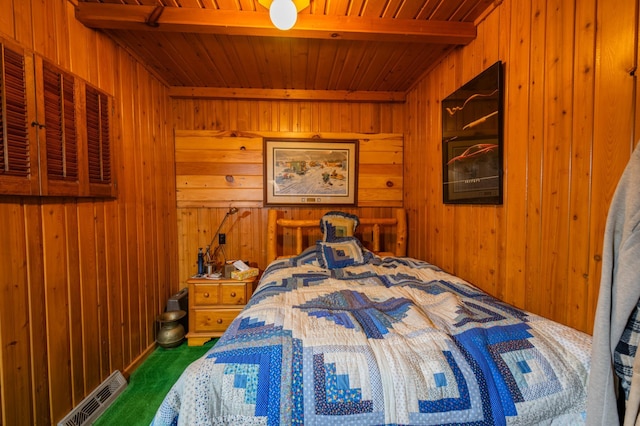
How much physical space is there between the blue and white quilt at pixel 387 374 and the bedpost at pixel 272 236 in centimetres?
134

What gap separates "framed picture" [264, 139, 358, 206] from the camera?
2514 mm

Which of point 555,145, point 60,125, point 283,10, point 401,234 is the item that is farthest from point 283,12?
point 401,234

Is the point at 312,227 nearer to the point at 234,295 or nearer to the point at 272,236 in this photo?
the point at 272,236

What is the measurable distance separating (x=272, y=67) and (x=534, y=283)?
2.23 meters

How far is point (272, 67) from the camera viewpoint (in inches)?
83.0

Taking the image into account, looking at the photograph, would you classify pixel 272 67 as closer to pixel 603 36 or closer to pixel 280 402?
pixel 603 36

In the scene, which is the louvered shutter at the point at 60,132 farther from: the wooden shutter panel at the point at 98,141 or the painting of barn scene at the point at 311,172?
the painting of barn scene at the point at 311,172

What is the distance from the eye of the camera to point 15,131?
1084mm

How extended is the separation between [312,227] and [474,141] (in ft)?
4.86

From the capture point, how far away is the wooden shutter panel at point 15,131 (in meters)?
1.04

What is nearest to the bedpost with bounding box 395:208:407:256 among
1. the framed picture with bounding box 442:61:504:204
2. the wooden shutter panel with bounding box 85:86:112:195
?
the framed picture with bounding box 442:61:504:204

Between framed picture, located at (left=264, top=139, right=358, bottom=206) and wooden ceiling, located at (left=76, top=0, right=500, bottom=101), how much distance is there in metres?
0.47

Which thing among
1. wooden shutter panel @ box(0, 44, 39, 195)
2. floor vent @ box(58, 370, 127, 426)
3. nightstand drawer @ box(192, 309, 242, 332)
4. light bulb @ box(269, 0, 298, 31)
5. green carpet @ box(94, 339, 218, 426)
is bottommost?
green carpet @ box(94, 339, 218, 426)

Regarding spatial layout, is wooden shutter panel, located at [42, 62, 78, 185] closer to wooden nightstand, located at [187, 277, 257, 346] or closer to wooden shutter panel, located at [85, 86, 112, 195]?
wooden shutter panel, located at [85, 86, 112, 195]
